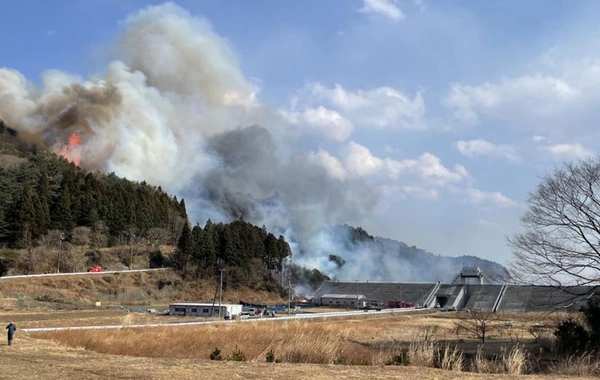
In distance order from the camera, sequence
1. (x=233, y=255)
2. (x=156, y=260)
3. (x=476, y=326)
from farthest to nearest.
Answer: (x=233, y=255)
(x=156, y=260)
(x=476, y=326)

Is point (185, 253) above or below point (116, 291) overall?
above

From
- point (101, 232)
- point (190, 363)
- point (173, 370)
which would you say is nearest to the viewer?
point (173, 370)

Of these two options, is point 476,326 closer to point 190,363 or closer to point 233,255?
point 190,363

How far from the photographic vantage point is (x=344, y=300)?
103438mm

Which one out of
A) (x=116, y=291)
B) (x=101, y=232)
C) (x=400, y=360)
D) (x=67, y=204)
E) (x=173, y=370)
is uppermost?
(x=67, y=204)

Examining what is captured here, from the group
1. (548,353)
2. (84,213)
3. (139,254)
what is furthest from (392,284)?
(548,353)

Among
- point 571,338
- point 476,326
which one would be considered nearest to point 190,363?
point 571,338

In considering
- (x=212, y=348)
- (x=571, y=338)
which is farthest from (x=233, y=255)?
(x=571, y=338)

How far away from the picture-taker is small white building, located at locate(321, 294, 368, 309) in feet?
326

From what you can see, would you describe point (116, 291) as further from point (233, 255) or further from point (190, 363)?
point (190, 363)

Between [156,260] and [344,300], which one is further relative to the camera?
[156,260]

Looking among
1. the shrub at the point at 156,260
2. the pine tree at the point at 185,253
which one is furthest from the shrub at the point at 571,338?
the shrub at the point at 156,260

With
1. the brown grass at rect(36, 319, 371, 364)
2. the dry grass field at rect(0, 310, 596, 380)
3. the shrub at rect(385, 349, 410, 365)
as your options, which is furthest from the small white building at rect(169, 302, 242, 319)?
the shrub at rect(385, 349, 410, 365)

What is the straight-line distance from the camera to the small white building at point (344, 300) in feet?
326
